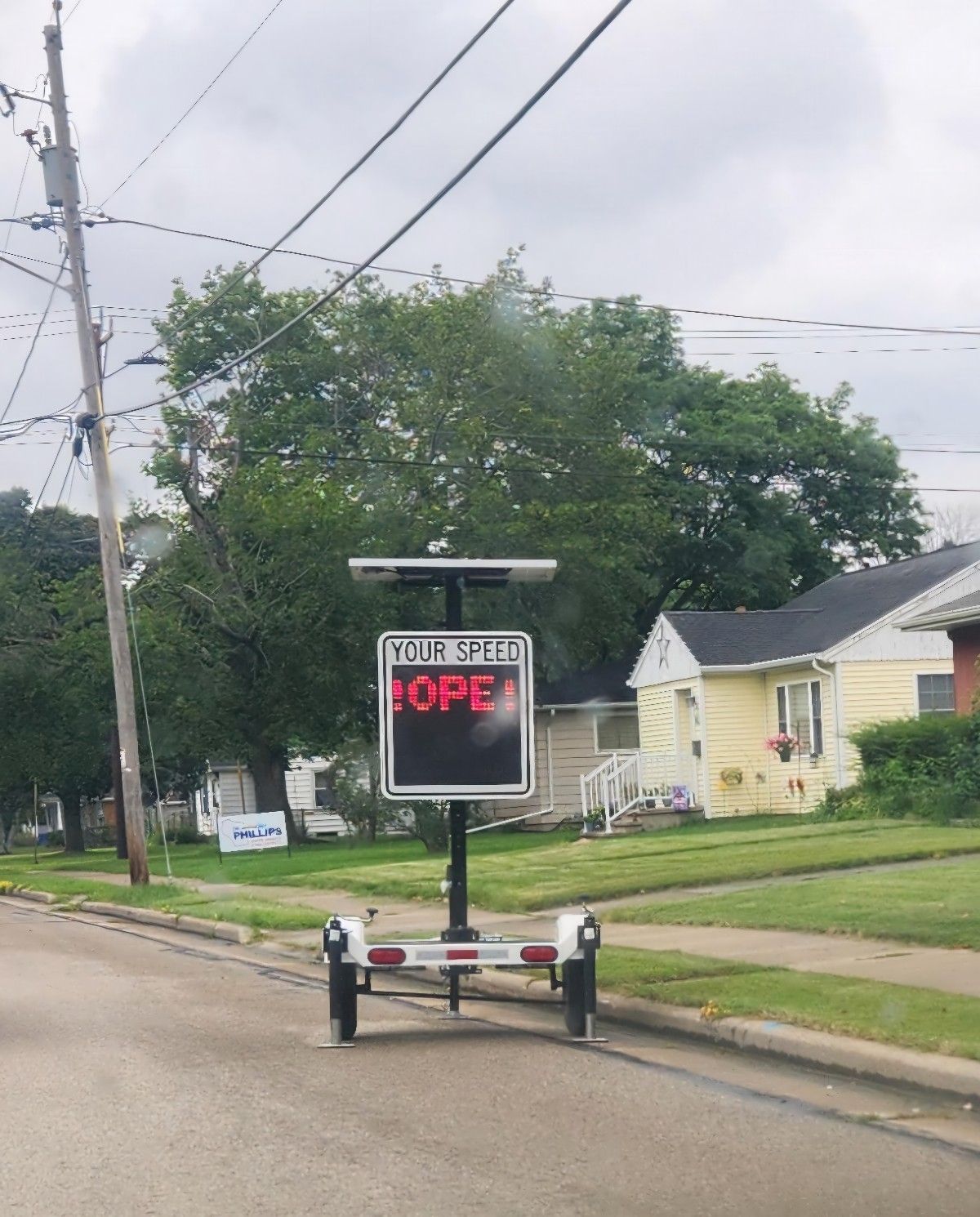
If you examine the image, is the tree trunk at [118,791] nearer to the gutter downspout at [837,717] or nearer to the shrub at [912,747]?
Result: the gutter downspout at [837,717]

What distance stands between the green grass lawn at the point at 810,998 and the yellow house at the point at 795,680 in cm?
1727

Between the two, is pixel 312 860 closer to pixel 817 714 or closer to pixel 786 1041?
pixel 817 714

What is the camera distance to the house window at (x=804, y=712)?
31391 millimetres

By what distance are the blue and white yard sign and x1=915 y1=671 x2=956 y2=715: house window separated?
12.5 metres

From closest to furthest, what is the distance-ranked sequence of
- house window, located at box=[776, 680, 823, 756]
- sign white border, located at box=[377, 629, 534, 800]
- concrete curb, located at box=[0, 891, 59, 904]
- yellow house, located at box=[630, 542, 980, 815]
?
1. sign white border, located at box=[377, 629, 534, 800]
2. concrete curb, located at box=[0, 891, 59, 904]
3. yellow house, located at box=[630, 542, 980, 815]
4. house window, located at box=[776, 680, 823, 756]

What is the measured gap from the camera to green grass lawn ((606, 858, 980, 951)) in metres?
12.5

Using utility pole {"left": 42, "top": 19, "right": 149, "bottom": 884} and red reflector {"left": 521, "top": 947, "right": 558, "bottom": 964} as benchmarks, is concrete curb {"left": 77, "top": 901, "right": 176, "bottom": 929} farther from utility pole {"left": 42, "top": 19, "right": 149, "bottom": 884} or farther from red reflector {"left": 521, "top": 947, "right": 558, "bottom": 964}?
red reflector {"left": 521, "top": 947, "right": 558, "bottom": 964}

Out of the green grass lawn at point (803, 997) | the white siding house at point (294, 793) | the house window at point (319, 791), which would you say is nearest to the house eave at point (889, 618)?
the green grass lawn at point (803, 997)

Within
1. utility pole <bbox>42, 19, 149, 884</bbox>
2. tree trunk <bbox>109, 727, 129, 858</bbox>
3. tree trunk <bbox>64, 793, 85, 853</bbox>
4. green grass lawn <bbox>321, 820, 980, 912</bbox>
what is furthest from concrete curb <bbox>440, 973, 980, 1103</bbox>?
tree trunk <bbox>64, 793, 85, 853</bbox>

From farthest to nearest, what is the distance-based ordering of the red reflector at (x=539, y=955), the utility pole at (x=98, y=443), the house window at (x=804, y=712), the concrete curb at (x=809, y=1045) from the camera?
the house window at (x=804, y=712) → the utility pole at (x=98, y=443) → the red reflector at (x=539, y=955) → the concrete curb at (x=809, y=1045)

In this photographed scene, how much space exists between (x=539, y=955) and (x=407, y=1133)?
2.70 m

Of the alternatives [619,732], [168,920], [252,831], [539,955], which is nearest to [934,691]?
[619,732]

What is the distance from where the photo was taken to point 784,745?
31.5 m

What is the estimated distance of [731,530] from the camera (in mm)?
48250
